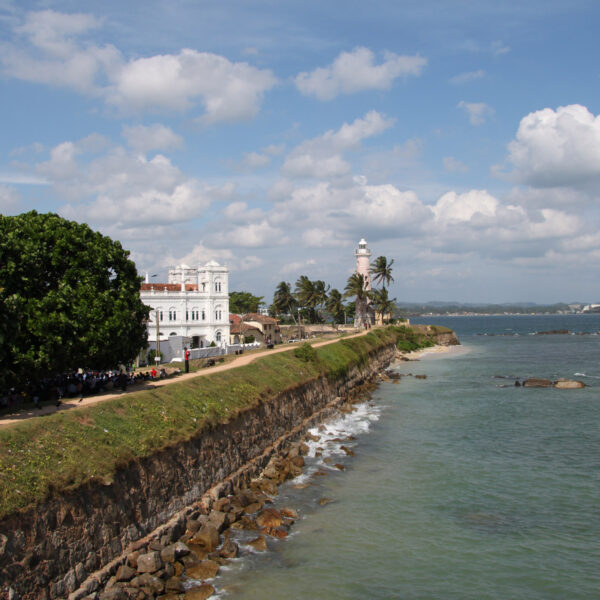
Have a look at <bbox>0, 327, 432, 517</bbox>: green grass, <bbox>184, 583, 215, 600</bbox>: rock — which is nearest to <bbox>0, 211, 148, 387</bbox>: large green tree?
<bbox>0, 327, 432, 517</bbox>: green grass

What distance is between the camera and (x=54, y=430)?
62.0 ft

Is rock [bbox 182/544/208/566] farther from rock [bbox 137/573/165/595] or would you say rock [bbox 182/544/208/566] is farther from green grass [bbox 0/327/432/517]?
green grass [bbox 0/327/432/517]

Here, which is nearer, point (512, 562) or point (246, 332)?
point (512, 562)

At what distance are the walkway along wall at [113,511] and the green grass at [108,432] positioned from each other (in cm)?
42

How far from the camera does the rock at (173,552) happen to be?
58.8 ft

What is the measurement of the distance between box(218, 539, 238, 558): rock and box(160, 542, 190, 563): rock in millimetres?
1178

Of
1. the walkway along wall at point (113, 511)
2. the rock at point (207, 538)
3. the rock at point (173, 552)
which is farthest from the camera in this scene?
the rock at point (207, 538)

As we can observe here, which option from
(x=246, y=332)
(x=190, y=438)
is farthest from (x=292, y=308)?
(x=190, y=438)

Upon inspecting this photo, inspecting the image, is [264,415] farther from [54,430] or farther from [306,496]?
[54,430]

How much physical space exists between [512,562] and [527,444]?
15283 millimetres

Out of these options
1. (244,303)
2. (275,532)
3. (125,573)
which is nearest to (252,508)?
(275,532)

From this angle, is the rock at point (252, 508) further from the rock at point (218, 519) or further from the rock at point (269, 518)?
the rock at point (218, 519)

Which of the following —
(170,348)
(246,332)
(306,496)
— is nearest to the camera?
(306,496)

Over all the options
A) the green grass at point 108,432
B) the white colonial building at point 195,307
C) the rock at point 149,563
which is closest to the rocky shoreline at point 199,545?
the rock at point 149,563
